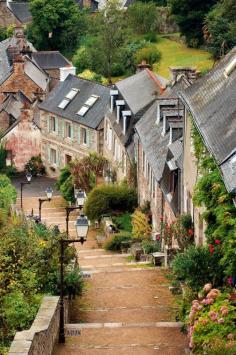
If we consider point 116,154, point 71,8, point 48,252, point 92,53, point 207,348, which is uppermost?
point 71,8

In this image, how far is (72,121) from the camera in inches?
2163

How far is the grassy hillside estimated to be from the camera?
8088 centimetres

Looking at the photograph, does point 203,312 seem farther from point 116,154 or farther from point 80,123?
point 80,123

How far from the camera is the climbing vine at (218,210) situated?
19.6 meters

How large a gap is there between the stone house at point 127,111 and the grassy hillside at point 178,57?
30570 millimetres

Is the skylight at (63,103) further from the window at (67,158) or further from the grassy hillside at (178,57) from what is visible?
the grassy hillside at (178,57)

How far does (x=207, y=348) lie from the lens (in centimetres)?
1772

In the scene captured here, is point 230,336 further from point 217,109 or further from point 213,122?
point 217,109

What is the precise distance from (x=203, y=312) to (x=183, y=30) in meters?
73.4

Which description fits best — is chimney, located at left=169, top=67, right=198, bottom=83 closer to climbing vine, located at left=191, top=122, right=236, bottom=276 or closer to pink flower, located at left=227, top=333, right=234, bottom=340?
climbing vine, located at left=191, top=122, right=236, bottom=276

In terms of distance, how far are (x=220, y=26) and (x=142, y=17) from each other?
68.8 ft

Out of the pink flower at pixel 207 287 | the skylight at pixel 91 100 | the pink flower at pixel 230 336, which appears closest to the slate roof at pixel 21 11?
the skylight at pixel 91 100

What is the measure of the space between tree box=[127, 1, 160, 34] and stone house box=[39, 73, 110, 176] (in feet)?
127

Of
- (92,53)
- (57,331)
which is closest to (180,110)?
(57,331)
